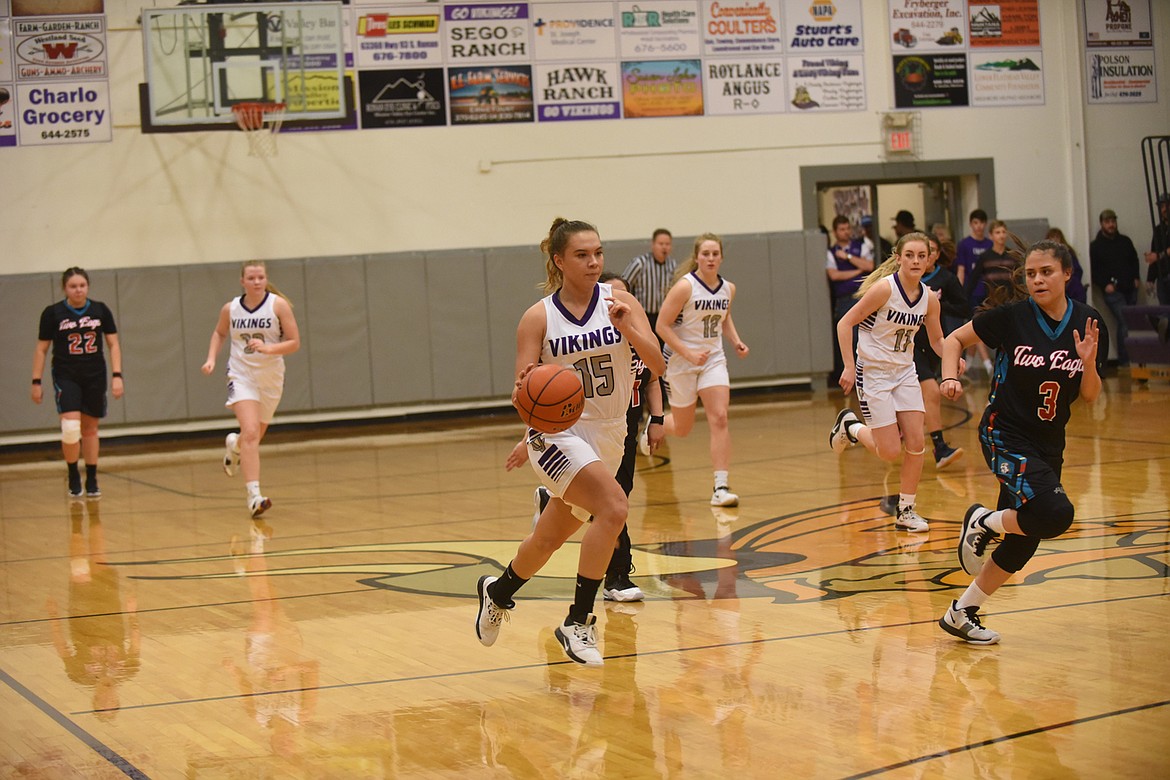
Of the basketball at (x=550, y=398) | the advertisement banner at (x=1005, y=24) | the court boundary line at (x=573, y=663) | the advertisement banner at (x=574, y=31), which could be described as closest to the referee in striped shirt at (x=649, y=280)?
the advertisement banner at (x=574, y=31)

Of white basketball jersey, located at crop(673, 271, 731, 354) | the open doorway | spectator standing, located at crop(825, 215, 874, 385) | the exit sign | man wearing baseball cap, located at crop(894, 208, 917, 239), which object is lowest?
white basketball jersey, located at crop(673, 271, 731, 354)

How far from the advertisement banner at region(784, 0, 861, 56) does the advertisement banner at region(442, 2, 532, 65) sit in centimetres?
342

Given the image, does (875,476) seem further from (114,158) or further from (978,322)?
(114,158)

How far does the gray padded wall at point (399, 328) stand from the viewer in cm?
1608

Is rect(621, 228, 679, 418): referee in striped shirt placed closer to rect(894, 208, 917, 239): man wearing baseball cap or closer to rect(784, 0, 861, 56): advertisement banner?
rect(894, 208, 917, 239): man wearing baseball cap

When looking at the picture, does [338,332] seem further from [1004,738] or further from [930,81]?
[1004,738]

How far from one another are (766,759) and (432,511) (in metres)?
5.82

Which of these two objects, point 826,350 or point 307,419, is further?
point 826,350

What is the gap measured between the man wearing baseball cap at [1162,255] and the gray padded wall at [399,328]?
29.2 ft

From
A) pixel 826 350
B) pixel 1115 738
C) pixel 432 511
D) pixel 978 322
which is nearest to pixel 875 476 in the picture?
pixel 432 511

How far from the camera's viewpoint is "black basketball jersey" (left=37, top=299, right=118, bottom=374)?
37.3 ft

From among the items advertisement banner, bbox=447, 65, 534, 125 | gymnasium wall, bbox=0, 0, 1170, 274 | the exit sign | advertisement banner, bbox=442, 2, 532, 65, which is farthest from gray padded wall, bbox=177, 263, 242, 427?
the exit sign

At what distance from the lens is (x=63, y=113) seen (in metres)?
15.2

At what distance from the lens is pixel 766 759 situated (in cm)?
406
